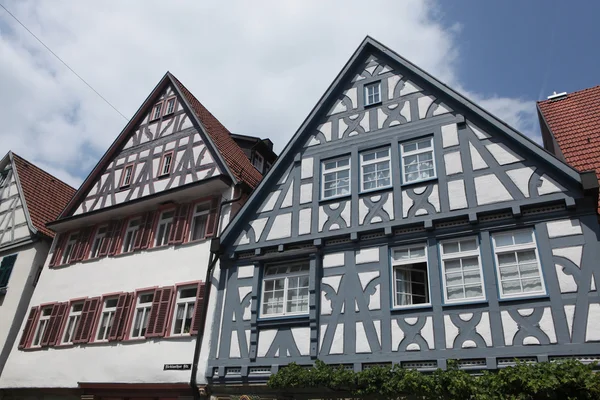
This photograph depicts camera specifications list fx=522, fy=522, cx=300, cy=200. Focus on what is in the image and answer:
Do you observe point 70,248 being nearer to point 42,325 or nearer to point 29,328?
point 42,325

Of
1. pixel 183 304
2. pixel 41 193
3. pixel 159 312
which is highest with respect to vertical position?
pixel 41 193

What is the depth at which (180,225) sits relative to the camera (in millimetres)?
15750

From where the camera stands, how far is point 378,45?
14.8m

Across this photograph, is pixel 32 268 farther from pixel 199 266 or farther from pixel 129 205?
pixel 199 266

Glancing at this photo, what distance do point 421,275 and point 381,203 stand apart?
1955 mm

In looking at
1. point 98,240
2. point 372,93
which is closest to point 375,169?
point 372,93

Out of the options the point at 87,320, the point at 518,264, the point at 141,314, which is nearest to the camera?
the point at 518,264

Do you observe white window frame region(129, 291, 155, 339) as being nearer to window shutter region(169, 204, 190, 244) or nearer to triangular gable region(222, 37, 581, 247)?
window shutter region(169, 204, 190, 244)

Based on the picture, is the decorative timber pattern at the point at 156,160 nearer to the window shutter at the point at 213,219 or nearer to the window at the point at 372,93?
the window shutter at the point at 213,219

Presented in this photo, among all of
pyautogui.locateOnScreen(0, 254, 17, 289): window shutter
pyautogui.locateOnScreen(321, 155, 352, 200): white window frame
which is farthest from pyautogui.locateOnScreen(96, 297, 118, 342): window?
pyautogui.locateOnScreen(321, 155, 352, 200): white window frame

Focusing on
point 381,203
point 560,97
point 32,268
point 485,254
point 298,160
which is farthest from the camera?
point 32,268

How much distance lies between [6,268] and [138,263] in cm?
740

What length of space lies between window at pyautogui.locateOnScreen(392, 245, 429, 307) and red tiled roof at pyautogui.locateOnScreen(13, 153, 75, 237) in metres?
14.2

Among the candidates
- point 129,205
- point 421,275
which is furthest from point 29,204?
point 421,275
